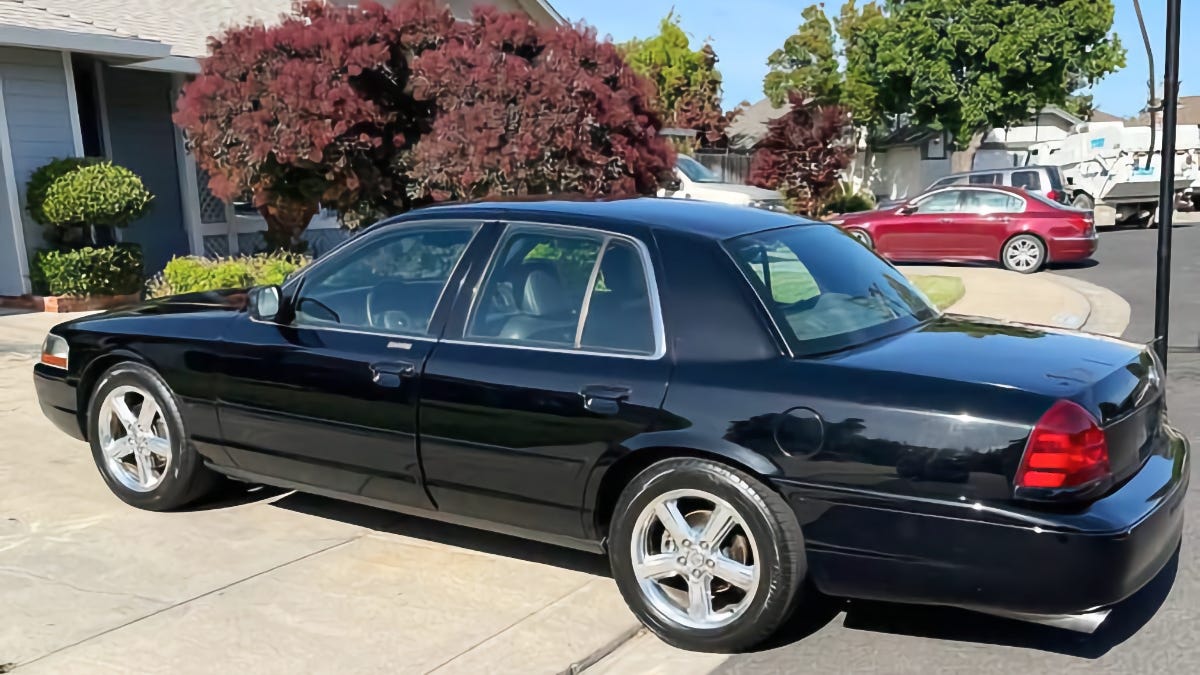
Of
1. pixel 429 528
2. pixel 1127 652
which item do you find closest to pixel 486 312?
pixel 429 528

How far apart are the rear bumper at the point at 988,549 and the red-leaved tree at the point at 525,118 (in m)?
6.73

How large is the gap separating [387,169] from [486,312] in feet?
24.7

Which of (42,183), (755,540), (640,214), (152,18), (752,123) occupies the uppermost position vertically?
(152,18)

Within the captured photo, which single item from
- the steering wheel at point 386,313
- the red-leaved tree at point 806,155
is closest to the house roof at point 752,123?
the red-leaved tree at point 806,155

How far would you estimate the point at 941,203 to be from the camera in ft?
57.0

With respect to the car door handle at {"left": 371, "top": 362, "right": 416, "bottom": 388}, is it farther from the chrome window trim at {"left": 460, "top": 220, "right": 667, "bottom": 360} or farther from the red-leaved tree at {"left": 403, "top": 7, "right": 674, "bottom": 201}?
the red-leaved tree at {"left": 403, "top": 7, "right": 674, "bottom": 201}

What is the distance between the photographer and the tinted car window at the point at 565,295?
396 cm

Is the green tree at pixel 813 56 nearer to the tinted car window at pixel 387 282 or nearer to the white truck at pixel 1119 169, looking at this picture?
the white truck at pixel 1119 169

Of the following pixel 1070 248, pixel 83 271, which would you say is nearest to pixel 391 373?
pixel 83 271

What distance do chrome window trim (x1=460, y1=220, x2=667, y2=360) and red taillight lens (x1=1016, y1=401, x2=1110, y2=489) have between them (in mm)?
1276

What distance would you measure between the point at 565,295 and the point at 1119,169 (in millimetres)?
23497

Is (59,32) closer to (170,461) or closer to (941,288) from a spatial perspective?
(170,461)

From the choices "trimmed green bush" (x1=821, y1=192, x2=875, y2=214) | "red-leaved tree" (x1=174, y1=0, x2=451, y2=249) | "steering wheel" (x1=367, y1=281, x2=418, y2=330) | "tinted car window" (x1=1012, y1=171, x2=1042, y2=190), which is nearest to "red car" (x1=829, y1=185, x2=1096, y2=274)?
"tinted car window" (x1=1012, y1=171, x2=1042, y2=190)

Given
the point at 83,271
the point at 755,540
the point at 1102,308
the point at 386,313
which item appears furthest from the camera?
the point at 1102,308
